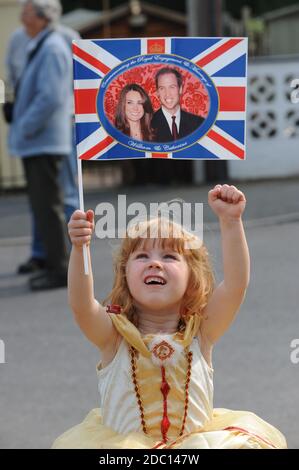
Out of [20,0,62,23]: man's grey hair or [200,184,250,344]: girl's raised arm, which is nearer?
[200,184,250,344]: girl's raised arm

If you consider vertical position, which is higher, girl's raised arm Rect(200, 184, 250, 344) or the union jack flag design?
the union jack flag design

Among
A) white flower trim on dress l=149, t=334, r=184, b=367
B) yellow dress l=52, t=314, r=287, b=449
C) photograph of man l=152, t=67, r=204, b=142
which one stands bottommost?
yellow dress l=52, t=314, r=287, b=449

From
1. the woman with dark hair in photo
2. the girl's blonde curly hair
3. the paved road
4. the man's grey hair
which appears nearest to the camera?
the woman with dark hair in photo

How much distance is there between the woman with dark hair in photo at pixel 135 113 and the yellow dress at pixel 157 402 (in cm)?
52

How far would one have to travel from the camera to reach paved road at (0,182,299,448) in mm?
4859

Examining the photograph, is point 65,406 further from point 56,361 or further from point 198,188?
point 198,188

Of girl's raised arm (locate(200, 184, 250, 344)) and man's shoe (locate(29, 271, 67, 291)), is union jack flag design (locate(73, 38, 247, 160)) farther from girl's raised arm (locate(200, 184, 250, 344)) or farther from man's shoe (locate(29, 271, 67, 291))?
man's shoe (locate(29, 271, 67, 291))

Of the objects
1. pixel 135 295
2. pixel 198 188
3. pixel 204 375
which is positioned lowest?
pixel 198 188

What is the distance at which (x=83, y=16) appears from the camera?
21.2m

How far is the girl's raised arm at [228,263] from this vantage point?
2.96 m

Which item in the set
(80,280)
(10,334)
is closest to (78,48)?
(80,280)

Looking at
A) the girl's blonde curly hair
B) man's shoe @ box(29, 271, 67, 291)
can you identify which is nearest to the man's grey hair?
man's shoe @ box(29, 271, 67, 291)

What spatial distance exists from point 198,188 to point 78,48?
9.66 metres

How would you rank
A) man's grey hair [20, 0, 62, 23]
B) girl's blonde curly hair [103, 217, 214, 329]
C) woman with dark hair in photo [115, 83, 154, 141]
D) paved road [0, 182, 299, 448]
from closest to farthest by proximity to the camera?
1. woman with dark hair in photo [115, 83, 154, 141]
2. girl's blonde curly hair [103, 217, 214, 329]
3. paved road [0, 182, 299, 448]
4. man's grey hair [20, 0, 62, 23]
